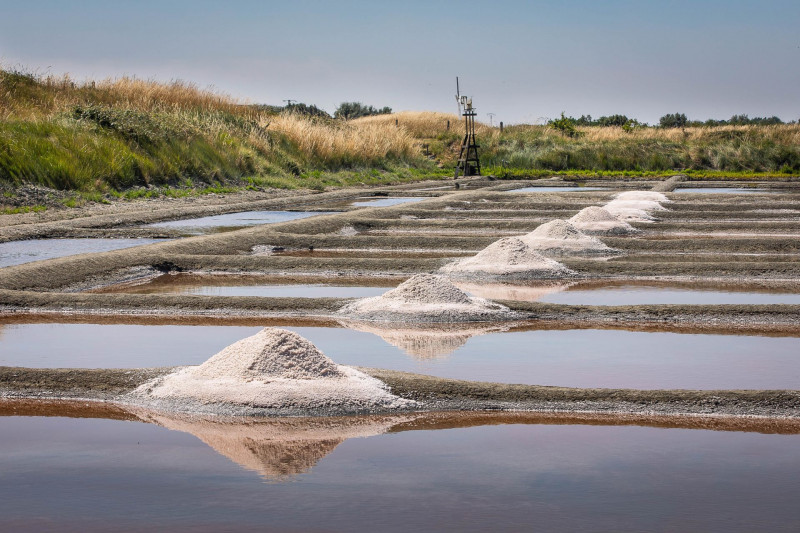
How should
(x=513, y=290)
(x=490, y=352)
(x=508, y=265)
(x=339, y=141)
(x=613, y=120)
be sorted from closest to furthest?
(x=490, y=352)
(x=513, y=290)
(x=508, y=265)
(x=339, y=141)
(x=613, y=120)

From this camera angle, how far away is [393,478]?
2.79m

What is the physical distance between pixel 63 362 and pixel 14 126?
397 inches

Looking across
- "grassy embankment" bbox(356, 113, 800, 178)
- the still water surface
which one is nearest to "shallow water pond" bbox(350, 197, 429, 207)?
the still water surface

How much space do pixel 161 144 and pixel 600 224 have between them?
8573mm

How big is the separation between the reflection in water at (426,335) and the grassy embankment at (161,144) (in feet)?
27.5

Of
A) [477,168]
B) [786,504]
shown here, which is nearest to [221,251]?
[786,504]

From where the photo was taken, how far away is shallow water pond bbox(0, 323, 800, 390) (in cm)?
398

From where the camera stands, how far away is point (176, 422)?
3.36 meters

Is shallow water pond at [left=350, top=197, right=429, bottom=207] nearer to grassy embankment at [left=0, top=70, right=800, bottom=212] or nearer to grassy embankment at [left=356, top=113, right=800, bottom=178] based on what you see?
grassy embankment at [left=0, top=70, right=800, bottom=212]

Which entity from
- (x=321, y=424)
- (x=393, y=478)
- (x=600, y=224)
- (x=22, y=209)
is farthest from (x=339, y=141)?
(x=393, y=478)

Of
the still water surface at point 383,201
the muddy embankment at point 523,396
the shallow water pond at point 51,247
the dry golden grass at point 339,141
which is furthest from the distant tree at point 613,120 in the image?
the muddy embankment at point 523,396

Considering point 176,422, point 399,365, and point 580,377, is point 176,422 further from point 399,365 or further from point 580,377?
point 580,377

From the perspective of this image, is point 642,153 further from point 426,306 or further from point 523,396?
point 523,396

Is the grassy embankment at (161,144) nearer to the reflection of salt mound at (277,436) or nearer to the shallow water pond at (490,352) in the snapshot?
the shallow water pond at (490,352)
